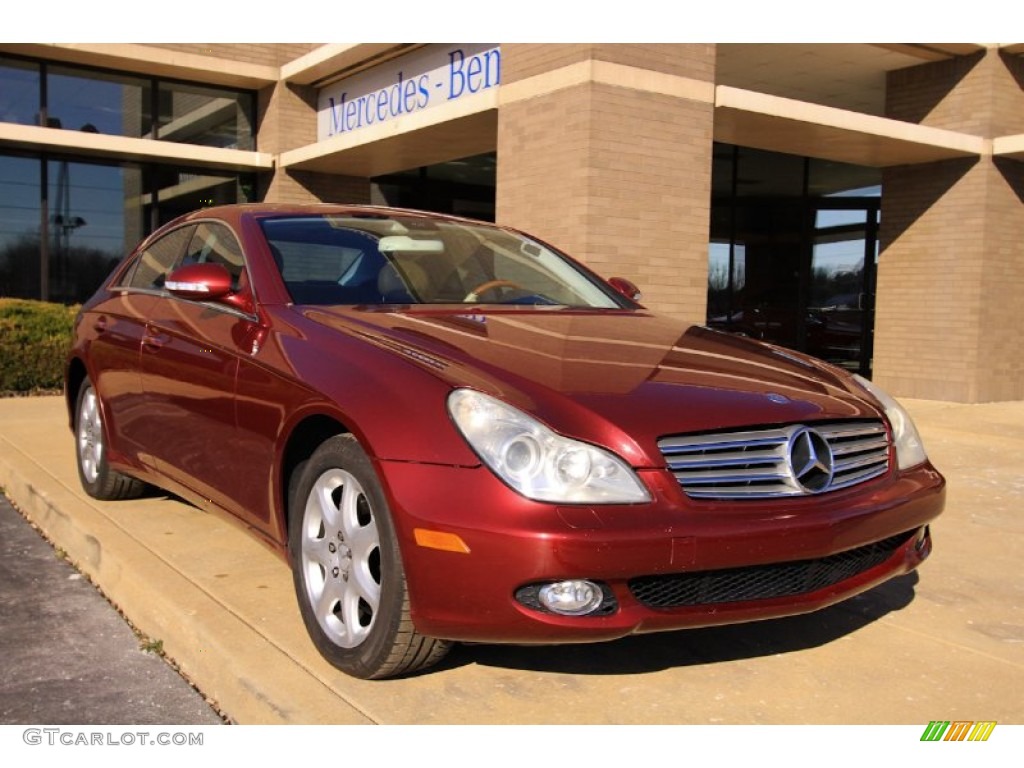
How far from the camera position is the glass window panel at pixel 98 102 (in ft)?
48.2

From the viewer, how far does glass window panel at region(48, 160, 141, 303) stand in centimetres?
1497

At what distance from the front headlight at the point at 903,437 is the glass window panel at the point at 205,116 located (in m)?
13.5

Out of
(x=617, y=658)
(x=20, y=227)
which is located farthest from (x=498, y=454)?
(x=20, y=227)

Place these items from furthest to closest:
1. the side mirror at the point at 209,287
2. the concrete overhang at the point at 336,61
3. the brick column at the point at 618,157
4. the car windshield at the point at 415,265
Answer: the concrete overhang at the point at 336,61 → the brick column at the point at 618,157 → the car windshield at the point at 415,265 → the side mirror at the point at 209,287

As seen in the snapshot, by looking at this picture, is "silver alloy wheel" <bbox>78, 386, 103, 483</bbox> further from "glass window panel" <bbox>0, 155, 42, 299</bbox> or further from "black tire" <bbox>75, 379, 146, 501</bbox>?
"glass window panel" <bbox>0, 155, 42, 299</bbox>

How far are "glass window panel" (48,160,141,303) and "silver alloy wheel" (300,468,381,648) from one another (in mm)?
13340

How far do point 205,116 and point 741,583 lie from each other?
14.6 meters

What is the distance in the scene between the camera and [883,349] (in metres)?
12.6

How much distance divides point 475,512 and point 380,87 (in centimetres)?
1166

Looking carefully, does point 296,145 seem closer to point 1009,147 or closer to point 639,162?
point 639,162

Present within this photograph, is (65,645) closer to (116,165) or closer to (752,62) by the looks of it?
(752,62)

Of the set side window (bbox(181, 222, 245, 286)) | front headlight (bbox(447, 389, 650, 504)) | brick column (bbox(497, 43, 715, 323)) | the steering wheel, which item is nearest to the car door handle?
side window (bbox(181, 222, 245, 286))

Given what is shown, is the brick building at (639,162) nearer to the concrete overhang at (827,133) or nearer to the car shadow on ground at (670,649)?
the concrete overhang at (827,133)
